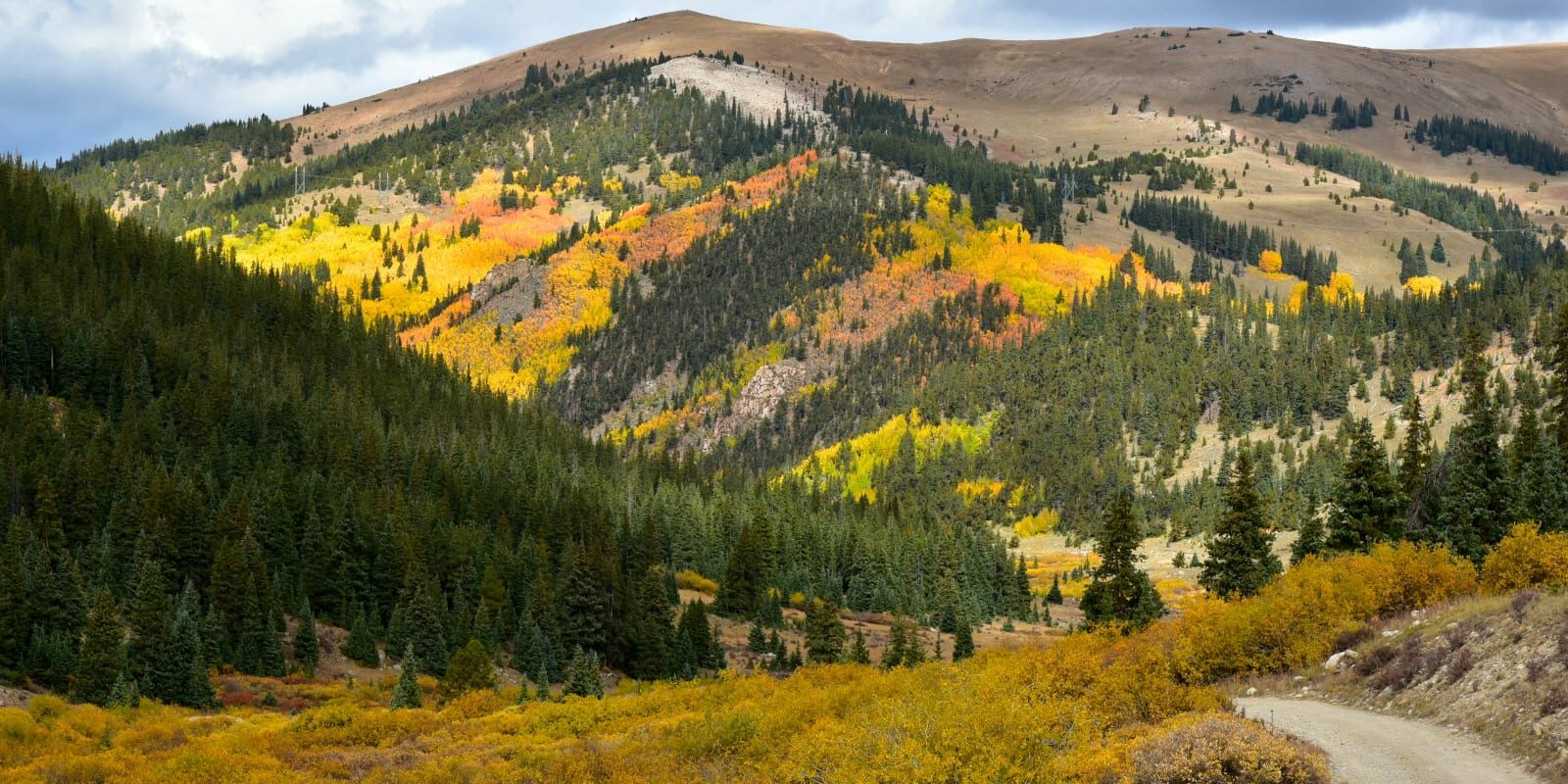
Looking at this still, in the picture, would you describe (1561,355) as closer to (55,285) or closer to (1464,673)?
(1464,673)

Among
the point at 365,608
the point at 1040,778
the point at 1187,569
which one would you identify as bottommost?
the point at 1187,569

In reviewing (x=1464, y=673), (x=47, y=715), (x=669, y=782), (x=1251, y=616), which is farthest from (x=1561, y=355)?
(x=47, y=715)

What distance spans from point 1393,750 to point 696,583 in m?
112

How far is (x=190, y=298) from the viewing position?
183 metres

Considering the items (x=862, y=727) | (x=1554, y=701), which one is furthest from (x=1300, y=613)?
(x=862, y=727)

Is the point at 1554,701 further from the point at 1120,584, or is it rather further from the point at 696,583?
the point at 696,583

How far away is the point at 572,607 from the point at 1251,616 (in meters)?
65.5

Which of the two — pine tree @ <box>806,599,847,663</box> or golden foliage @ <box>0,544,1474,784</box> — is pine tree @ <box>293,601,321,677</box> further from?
pine tree @ <box>806,599,847,663</box>

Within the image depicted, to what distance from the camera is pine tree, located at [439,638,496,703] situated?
88250 mm

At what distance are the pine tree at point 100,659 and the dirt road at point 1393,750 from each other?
6704cm

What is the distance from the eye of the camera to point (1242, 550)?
82.9m

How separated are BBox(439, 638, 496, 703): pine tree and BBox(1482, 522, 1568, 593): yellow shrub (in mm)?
60724

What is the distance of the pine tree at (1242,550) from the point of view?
81.8 metres

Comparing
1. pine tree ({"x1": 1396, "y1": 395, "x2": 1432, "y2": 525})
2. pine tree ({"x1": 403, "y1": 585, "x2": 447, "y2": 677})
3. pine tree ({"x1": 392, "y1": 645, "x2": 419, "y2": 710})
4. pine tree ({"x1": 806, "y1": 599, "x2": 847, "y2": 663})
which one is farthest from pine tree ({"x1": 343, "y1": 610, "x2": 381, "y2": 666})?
pine tree ({"x1": 1396, "y1": 395, "x2": 1432, "y2": 525})
